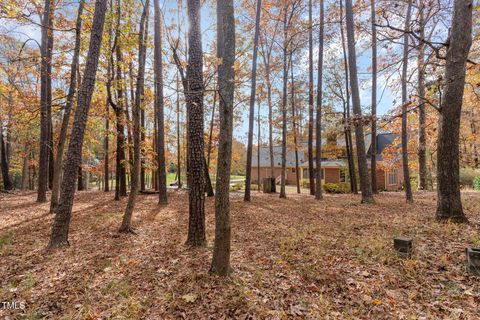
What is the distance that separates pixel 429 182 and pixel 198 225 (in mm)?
17111

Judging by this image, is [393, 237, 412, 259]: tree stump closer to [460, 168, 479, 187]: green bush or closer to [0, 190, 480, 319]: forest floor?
[0, 190, 480, 319]: forest floor

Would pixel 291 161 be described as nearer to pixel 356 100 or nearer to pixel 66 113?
pixel 356 100

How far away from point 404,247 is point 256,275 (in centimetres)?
237

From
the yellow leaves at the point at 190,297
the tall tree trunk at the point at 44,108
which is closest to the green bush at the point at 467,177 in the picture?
the yellow leaves at the point at 190,297

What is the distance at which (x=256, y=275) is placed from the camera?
3.57m

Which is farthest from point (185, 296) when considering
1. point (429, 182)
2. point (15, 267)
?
point (429, 182)

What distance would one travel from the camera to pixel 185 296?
3.10 meters

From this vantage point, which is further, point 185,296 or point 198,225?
point 198,225

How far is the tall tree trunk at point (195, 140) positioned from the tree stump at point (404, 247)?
11.1 feet

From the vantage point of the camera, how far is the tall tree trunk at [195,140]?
15.1 feet

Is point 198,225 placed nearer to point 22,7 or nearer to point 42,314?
point 42,314

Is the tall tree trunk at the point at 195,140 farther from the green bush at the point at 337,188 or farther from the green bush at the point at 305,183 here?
the green bush at the point at 305,183

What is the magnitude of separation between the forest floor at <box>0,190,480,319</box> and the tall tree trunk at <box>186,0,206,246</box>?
0.52 m

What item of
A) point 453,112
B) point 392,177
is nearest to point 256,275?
point 453,112
